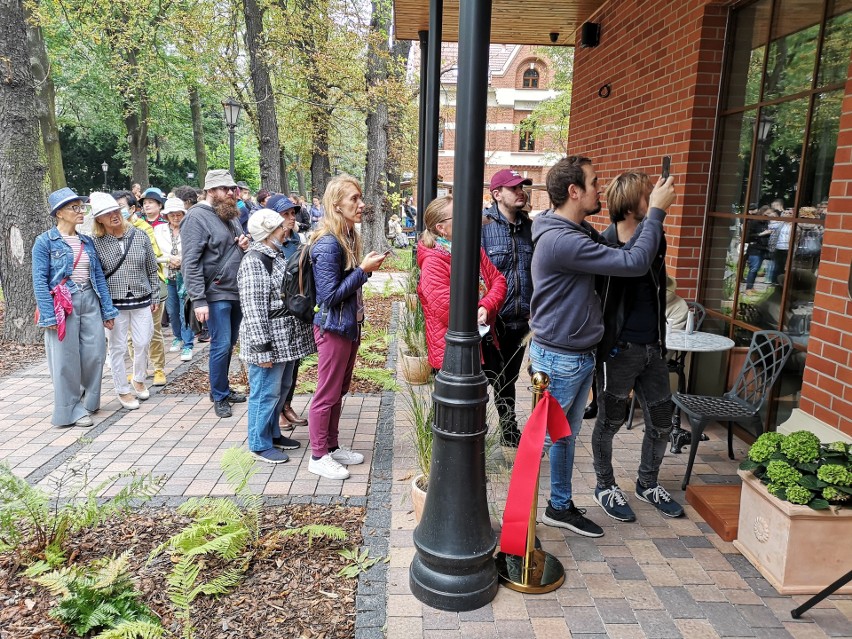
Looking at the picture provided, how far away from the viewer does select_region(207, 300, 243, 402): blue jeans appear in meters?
5.14

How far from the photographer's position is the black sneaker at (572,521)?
3.23m

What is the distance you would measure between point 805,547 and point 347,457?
2.70 metres

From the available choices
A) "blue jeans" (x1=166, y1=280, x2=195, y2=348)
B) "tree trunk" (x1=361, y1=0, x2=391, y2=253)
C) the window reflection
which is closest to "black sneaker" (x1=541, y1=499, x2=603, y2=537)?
the window reflection

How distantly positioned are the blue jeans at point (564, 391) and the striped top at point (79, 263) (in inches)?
148

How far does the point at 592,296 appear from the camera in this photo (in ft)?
10.00

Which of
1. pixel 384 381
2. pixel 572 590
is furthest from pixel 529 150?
pixel 572 590

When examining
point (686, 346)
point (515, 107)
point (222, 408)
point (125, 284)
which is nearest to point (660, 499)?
point (686, 346)

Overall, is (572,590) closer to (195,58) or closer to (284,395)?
(284,395)

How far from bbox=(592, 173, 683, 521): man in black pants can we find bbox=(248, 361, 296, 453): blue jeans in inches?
85.4

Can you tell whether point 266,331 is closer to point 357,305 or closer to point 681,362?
point 357,305

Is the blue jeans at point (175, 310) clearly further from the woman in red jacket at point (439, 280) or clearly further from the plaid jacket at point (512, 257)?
the plaid jacket at point (512, 257)

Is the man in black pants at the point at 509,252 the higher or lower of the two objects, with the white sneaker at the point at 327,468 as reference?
higher

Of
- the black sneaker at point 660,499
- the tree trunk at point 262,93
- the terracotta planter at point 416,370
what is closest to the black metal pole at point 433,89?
the terracotta planter at point 416,370

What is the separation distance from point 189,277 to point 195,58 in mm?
9482
